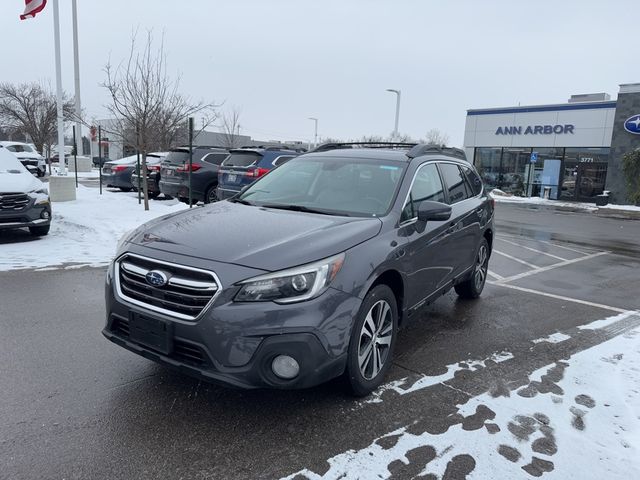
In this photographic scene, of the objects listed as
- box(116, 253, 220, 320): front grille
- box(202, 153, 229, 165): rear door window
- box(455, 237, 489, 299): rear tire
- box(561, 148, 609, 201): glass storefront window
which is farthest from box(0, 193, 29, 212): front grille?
box(561, 148, 609, 201): glass storefront window

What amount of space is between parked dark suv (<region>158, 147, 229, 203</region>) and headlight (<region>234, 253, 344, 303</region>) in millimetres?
10818

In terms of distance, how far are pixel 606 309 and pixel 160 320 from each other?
5.47 metres

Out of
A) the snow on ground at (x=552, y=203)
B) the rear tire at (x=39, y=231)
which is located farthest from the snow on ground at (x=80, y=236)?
the snow on ground at (x=552, y=203)

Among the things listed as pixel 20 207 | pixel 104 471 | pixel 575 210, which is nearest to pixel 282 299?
pixel 104 471

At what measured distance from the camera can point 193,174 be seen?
43.9 ft

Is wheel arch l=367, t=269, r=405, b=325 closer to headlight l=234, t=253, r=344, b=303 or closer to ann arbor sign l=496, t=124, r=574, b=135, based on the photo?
headlight l=234, t=253, r=344, b=303

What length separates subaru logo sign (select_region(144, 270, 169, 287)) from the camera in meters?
3.03

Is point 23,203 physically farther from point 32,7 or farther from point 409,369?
point 32,7

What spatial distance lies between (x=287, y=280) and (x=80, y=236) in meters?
7.83

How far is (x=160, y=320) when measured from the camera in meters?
3.00

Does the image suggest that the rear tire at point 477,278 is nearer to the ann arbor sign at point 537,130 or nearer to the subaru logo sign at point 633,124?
the subaru logo sign at point 633,124

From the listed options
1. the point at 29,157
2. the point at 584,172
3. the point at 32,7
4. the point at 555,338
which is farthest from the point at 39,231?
the point at 584,172

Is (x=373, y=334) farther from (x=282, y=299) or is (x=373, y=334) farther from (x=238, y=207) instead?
(x=238, y=207)

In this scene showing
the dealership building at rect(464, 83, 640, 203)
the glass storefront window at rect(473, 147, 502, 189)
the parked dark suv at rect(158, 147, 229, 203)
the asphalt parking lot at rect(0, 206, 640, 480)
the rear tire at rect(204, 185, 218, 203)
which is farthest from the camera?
the glass storefront window at rect(473, 147, 502, 189)
